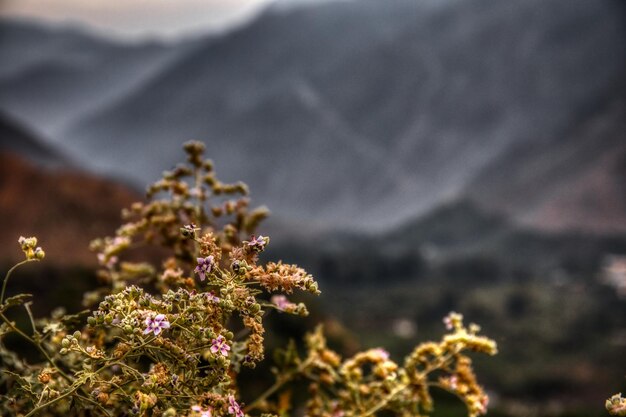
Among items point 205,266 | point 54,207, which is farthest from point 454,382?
point 54,207

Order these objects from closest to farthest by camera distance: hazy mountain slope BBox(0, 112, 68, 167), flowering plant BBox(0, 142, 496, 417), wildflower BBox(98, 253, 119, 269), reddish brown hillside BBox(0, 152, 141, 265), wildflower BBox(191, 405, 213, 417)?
wildflower BBox(191, 405, 213, 417)
flowering plant BBox(0, 142, 496, 417)
wildflower BBox(98, 253, 119, 269)
reddish brown hillside BBox(0, 152, 141, 265)
hazy mountain slope BBox(0, 112, 68, 167)

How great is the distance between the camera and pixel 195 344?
4.96 feet

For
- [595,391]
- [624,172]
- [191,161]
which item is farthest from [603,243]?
[191,161]

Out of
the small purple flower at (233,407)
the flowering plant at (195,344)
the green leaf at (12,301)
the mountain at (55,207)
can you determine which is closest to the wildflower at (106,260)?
the flowering plant at (195,344)

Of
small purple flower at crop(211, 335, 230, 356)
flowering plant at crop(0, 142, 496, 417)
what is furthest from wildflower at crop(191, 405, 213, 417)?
small purple flower at crop(211, 335, 230, 356)

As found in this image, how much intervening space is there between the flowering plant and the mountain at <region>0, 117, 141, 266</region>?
41475 mm

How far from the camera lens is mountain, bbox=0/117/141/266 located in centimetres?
4556

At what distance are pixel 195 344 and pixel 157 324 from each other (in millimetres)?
132

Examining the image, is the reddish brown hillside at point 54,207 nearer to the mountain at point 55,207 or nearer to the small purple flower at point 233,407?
the mountain at point 55,207

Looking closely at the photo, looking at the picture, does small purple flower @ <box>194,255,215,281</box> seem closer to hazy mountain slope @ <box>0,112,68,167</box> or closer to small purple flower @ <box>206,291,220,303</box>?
small purple flower @ <box>206,291,220,303</box>

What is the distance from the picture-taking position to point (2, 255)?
151 ft

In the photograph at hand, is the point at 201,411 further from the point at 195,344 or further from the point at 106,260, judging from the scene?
the point at 106,260

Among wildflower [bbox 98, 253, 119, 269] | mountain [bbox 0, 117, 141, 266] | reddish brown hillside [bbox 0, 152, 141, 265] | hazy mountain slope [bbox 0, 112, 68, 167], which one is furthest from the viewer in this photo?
hazy mountain slope [bbox 0, 112, 68, 167]

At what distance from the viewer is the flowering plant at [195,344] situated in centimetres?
145
